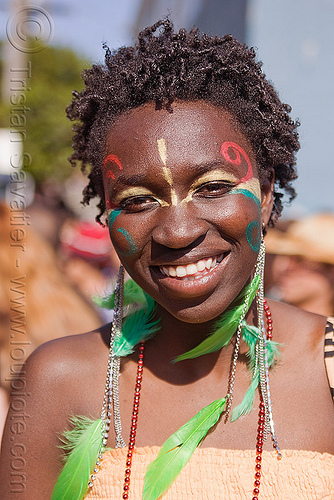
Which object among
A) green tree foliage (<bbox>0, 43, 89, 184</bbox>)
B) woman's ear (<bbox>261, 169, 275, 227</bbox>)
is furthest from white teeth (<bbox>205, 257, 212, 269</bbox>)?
green tree foliage (<bbox>0, 43, 89, 184</bbox>)

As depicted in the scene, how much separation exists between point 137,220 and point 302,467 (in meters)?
0.89

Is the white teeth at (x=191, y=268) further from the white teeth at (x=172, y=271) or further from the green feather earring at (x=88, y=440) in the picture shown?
the green feather earring at (x=88, y=440)

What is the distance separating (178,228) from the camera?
159cm

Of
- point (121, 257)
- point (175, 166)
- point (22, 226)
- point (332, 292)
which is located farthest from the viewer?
point (22, 226)

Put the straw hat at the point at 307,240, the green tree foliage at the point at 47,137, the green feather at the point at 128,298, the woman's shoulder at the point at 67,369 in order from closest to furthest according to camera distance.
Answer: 1. the woman's shoulder at the point at 67,369
2. the green feather at the point at 128,298
3. the straw hat at the point at 307,240
4. the green tree foliage at the point at 47,137

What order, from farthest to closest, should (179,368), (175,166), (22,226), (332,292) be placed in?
(22,226) < (332,292) < (179,368) < (175,166)

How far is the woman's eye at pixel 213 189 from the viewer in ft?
5.40

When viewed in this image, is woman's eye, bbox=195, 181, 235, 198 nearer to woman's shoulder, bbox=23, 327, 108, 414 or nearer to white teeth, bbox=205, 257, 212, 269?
white teeth, bbox=205, 257, 212, 269

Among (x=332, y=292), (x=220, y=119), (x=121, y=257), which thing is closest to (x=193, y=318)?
(x=121, y=257)

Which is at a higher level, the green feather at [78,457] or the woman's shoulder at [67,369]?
the woman's shoulder at [67,369]

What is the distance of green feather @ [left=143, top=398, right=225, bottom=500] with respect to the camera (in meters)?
1.64

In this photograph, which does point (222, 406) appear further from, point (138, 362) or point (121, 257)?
point (121, 257)

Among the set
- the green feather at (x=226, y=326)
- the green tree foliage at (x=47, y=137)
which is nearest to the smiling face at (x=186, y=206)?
the green feather at (x=226, y=326)

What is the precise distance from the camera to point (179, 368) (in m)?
1.89
